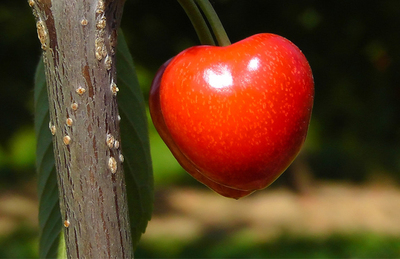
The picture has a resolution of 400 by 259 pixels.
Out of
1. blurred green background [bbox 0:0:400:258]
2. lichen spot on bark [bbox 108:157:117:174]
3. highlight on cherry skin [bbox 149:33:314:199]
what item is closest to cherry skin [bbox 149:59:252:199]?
highlight on cherry skin [bbox 149:33:314:199]

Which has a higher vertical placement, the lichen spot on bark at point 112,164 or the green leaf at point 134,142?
the green leaf at point 134,142

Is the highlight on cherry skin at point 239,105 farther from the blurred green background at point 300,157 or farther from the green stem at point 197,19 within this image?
the blurred green background at point 300,157

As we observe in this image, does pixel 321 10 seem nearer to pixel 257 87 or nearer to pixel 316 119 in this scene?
pixel 316 119

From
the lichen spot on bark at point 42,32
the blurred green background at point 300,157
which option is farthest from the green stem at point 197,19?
the blurred green background at point 300,157

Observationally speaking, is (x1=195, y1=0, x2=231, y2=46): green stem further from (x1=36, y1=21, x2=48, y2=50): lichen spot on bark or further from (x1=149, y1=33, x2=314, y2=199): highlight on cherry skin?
(x1=36, y1=21, x2=48, y2=50): lichen spot on bark

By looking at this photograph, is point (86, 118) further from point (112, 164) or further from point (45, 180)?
point (45, 180)

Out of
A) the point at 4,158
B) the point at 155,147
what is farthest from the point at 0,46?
the point at 155,147
